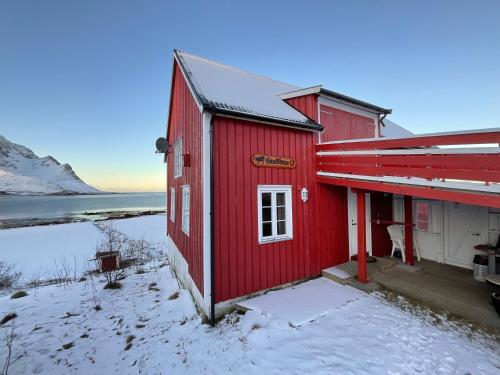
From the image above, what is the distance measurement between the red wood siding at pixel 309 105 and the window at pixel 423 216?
17.9ft

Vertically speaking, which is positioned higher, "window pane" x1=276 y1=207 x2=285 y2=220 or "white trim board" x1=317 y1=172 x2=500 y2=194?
"white trim board" x1=317 y1=172 x2=500 y2=194

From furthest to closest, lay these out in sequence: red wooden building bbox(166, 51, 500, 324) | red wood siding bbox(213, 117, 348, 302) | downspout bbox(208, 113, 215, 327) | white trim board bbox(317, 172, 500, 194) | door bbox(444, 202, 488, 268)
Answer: door bbox(444, 202, 488, 268)
red wood siding bbox(213, 117, 348, 302)
downspout bbox(208, 113, 215, 327)
red wooden building bbox(166, 51, 500, 324)
white trim board bbox(317, 172, 500, 194)

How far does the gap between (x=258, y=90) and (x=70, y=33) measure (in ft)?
41.4

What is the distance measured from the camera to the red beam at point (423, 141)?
12.9ft

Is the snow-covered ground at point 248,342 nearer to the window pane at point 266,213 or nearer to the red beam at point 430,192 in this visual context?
the window pane at point 266,213

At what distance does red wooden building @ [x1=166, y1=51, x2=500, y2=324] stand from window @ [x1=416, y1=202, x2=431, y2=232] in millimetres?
40

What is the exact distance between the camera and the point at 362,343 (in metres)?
3.88

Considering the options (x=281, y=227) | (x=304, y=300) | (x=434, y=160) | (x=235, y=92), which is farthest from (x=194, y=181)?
(x=434, y=160)

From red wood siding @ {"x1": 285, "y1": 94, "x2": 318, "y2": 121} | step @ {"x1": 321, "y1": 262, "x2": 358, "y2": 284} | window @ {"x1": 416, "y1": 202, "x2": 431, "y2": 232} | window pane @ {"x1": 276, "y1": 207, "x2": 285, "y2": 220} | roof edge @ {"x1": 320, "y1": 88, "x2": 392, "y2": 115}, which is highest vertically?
roof edge @ {"x1": 320, "y1": 88, "x2": 392, "y2": 115}

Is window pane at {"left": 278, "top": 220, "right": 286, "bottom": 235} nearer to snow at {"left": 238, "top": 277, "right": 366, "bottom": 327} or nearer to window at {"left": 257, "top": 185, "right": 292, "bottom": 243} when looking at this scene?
window at {"left": 257, "top": 185, "right": 292, "bottom": 243}

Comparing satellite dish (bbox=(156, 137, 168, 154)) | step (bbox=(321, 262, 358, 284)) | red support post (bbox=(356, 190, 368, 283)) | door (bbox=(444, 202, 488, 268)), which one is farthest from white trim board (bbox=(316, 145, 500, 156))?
satellite dish (bbox=(156, 137, 168, 154))

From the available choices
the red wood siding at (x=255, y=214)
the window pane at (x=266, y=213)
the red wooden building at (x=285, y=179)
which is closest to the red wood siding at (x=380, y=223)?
the red wooden building at (x=285, y=179)

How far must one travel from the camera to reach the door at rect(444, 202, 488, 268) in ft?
23.4

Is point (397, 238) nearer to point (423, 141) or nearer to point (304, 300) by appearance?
point (423, 141)
